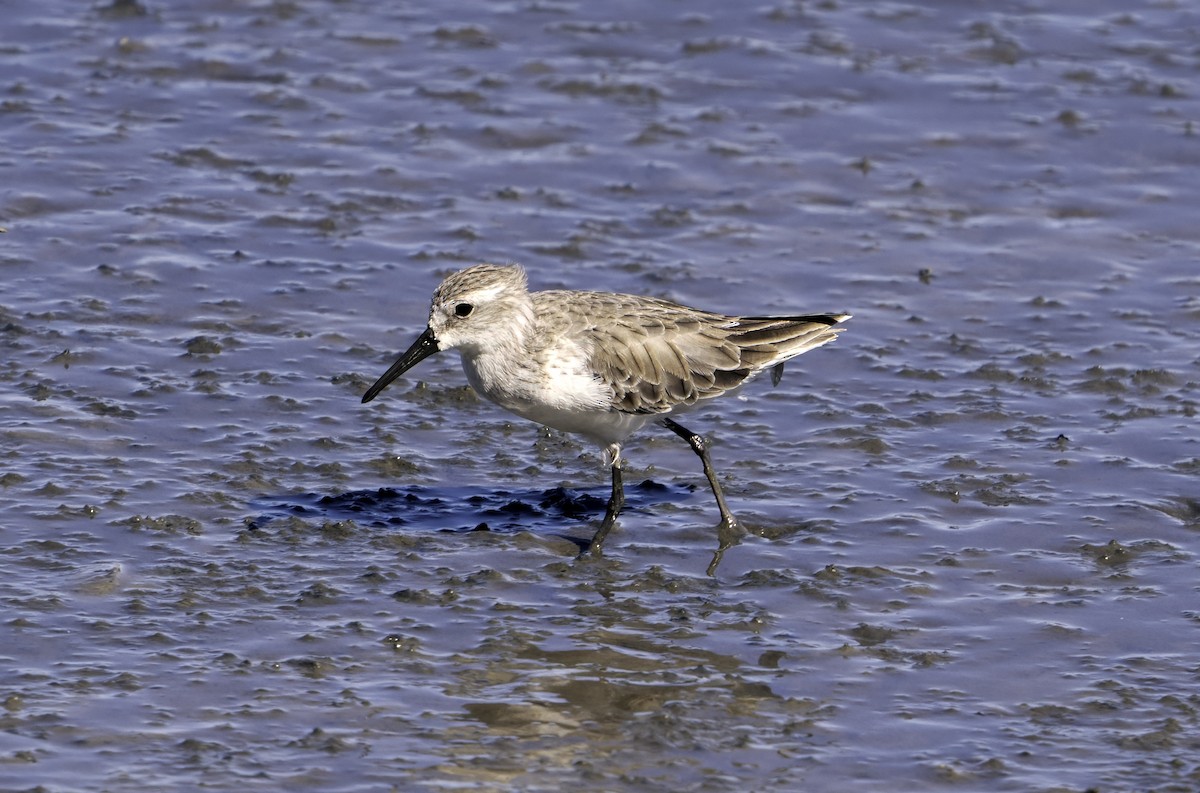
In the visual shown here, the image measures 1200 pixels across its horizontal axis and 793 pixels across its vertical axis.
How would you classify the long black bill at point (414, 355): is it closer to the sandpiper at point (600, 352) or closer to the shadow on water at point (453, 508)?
the sandpiper at point (600, 352)

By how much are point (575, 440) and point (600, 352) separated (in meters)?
1.72

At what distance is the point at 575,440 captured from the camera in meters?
12.0

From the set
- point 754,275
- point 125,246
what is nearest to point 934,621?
point 754,275

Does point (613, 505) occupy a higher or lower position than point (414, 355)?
lower

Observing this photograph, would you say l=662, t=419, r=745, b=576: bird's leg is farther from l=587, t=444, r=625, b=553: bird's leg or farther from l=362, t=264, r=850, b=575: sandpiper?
l=587, t=444, r=625, b=553: bird's leg

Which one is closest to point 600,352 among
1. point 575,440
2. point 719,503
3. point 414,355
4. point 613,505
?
point 613,505

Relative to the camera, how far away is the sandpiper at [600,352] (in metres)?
10.1

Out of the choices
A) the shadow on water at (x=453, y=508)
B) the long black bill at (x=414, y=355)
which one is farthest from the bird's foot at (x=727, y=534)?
the long black bill at (x=414, y=355)

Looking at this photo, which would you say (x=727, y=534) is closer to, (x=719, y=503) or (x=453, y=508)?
(x=719, y=503)

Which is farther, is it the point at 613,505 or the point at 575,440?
the point at 575,440

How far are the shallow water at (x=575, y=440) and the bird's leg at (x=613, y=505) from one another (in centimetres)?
16

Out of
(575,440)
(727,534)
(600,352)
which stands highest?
(600,352)

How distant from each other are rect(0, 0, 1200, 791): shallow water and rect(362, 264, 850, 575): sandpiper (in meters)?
0.75

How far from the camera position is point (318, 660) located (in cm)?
897
